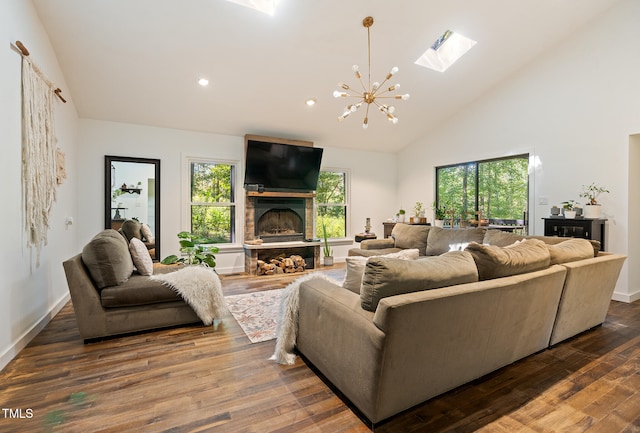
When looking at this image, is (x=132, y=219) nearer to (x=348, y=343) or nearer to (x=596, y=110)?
(x=348, y=343)

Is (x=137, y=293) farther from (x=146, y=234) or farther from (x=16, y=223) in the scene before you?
(x=146, y=234)

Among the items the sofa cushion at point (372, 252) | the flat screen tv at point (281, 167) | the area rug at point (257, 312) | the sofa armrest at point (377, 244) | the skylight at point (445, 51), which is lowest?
the area rug at point (257, 312)

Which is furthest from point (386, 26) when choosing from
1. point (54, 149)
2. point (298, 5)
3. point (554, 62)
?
point (54, 149)

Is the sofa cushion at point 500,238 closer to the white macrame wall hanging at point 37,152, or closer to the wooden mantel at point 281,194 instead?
the wooden mantel at point 281,194

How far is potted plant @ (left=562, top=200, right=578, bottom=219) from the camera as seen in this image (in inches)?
169

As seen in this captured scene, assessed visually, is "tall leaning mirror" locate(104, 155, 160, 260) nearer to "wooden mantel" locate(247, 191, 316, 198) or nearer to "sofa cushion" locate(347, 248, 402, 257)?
"wooden mantel" locate(247, 191, 316, 198)

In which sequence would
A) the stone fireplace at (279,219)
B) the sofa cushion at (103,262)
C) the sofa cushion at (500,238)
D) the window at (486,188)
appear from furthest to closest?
the stone fireplace at (279,219) < the window at (486,188) < the sofa cushion at (500,238) < the sofa cushion at (103,262)

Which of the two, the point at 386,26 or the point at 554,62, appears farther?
the point at 554,62

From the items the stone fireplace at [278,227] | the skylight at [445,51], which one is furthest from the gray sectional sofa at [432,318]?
the stone fireplace at [278,227]

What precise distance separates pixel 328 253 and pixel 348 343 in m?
4.71

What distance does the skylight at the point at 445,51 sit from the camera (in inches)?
178

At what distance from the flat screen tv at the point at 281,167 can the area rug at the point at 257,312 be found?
220 centimetres

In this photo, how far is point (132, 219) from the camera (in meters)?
4.97

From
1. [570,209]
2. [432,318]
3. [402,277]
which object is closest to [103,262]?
[402,277]
